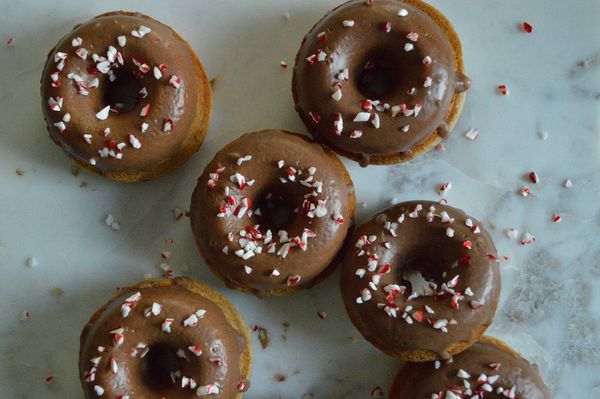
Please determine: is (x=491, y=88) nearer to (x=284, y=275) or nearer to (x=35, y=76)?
(x=284, y=275)

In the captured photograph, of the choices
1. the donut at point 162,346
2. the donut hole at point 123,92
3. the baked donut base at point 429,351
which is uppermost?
the donut hole at point 123,92

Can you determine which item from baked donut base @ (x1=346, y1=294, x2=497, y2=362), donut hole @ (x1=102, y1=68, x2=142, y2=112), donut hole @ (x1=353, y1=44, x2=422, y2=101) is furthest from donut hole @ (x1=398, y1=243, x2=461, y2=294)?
donut hole @ (x1=102, y1=68, x2=142, y2=112)

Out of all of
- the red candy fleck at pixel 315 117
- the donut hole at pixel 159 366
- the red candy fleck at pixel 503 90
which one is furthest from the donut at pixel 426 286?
the donut hole at pixel 159 366

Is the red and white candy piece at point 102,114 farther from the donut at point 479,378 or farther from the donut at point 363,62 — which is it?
the donut at point 479,378

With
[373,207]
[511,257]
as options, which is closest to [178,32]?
[373,207]

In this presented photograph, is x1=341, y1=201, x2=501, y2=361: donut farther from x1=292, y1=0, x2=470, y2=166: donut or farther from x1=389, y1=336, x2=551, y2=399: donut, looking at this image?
x1=292, y1=0, x2=470, y2=166: donut

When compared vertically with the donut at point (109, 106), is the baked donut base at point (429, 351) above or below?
below

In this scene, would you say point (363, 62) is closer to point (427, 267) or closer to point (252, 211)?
point (252, 211)
